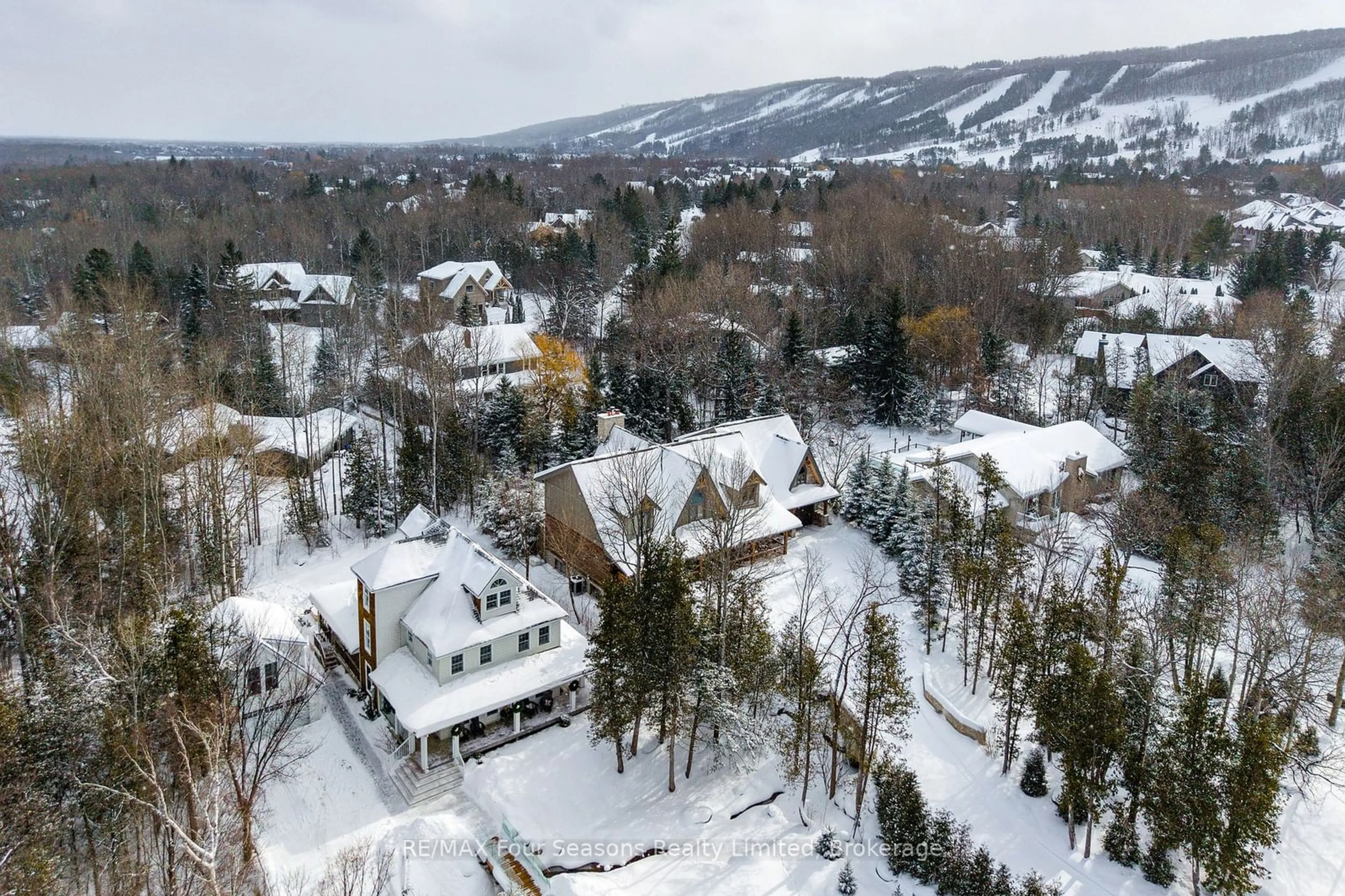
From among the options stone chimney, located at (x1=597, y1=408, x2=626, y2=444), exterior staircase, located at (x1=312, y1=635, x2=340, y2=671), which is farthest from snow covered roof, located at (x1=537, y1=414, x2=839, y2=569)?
exterior staircase, located at (x1=312, y1=635, x2=340, y2=671)

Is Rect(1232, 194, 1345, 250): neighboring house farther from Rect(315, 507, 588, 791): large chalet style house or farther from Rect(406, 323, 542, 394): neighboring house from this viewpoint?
Rect(315, 507, 588, 791): large chalet style house

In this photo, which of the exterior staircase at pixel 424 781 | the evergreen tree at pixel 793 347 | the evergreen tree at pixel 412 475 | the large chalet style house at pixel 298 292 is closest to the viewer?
the exterior staircase at pixel 424 781

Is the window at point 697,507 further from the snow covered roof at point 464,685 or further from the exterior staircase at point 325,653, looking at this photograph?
the exterior staircase at point 325,653

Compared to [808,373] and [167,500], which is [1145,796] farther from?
[167,500]

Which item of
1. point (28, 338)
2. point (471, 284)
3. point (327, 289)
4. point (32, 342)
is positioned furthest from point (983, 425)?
point (32, 342)

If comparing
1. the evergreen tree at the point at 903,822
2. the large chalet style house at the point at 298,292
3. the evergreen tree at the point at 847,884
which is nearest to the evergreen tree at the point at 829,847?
the evergreen tree at the point at 847,884
